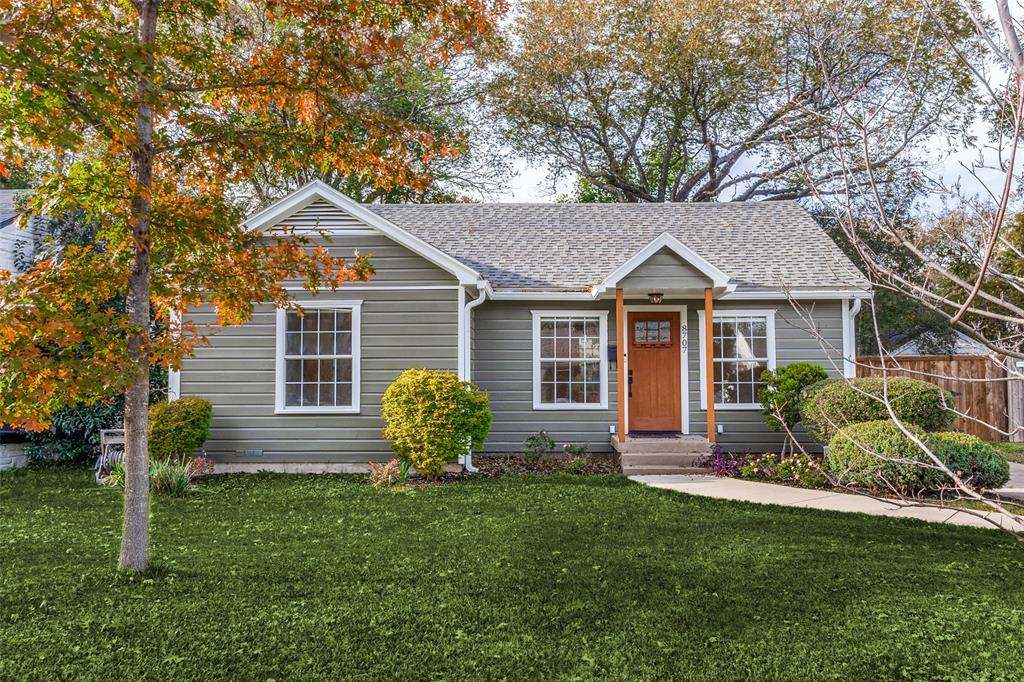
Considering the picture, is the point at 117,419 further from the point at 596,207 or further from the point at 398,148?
the point at 596,207

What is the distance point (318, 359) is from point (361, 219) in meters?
2.17

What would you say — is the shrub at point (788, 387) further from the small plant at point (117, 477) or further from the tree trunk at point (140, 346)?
the small plant at point (117, 477)

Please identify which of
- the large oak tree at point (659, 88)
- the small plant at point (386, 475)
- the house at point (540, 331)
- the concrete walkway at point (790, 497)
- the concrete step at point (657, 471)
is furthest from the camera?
the large oak tree at point (659, 88)

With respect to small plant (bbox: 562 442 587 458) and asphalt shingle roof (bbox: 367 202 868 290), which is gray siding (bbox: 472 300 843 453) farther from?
asphalt shingle roof (bbox: 367 202 868 290)

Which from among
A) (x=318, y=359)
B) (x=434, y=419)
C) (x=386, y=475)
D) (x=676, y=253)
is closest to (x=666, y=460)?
(x=676, y=253)

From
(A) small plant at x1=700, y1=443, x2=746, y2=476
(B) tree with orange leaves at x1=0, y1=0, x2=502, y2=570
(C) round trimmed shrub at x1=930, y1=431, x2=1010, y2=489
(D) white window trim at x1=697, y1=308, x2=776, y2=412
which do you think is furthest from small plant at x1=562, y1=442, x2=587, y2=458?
(B) tree with orange leaves at x1=0, y1=0, x2=502, y2=570

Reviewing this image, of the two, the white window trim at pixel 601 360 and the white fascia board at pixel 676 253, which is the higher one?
the white fascia board at pixel 676 253

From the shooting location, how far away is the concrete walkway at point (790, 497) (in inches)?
293

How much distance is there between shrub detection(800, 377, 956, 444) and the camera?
9086mm

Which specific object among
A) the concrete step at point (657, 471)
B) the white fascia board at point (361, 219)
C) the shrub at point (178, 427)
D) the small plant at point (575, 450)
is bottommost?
the concrete step at point (657, 471)

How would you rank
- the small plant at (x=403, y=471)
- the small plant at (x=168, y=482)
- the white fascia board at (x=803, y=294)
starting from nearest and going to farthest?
the small plant at (x=168, y=482) < the small plant at (x=403, y=471) < the white fascia board at (x=803, y=294)

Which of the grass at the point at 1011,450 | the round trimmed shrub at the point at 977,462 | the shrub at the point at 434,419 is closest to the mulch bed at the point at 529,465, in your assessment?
the shrub at the point at 434,419

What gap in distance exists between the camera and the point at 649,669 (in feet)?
12.1

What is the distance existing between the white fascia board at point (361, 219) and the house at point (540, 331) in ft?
0.08
